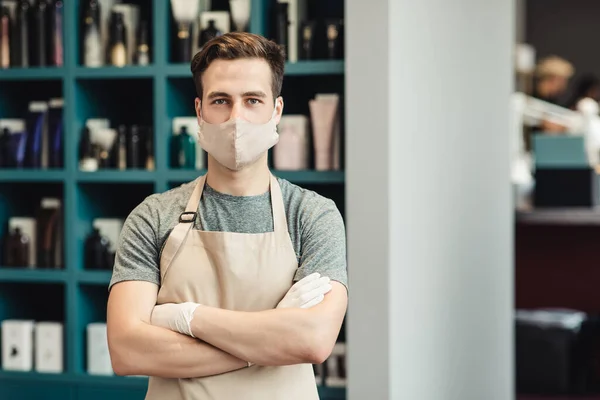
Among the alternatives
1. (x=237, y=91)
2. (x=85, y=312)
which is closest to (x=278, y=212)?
(x=237, y=91)

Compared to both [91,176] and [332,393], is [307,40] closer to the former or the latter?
[91,176]

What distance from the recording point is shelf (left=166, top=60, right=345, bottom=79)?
10.8 ft

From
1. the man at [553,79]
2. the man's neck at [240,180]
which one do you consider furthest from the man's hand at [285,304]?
the man at [553,79]

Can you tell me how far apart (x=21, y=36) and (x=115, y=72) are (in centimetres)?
48

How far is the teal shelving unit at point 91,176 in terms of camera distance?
3.49 meters

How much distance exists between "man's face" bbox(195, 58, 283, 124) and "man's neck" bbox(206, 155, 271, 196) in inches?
4.2

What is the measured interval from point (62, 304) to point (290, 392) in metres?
2.45

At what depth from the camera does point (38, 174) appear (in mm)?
3650

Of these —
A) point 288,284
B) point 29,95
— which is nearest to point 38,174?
point 29,95

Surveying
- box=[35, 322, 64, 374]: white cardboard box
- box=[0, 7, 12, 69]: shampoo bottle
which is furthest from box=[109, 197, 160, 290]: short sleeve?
box=[0, 7, 12, 69]: shampoo bottle

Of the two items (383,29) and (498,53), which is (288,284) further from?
(498,53)

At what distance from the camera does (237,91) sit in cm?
183

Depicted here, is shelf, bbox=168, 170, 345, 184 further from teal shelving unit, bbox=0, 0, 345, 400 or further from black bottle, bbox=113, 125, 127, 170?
black bottle, bbox=113, 125, 127, 170

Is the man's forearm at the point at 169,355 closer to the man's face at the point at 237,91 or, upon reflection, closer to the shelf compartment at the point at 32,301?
the man's face at the point at 237,91
